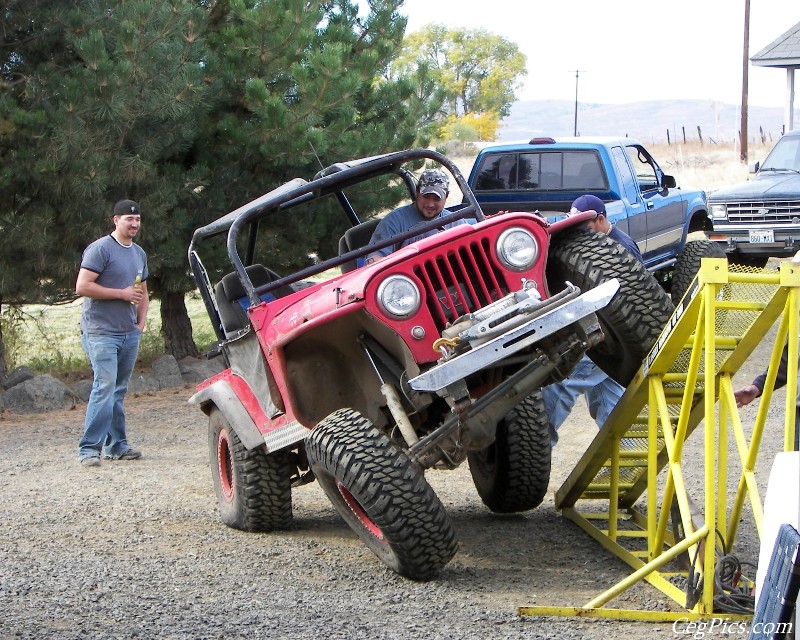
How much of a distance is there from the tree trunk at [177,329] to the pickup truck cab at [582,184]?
3932 mm

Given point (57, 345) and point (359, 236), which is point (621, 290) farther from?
point (57, 345)

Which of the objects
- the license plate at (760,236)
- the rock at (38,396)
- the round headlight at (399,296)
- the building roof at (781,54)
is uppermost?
the building roof at (781,54)

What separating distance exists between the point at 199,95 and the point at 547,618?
748 cm

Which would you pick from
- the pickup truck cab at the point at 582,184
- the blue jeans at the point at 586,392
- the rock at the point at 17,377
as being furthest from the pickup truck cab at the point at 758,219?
the rock at the point at 17,377

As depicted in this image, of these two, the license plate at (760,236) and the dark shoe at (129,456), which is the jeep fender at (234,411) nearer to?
the dark shoe at (129,456)

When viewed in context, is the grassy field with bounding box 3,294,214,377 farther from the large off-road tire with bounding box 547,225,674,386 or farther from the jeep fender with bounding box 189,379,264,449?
the large off-road tire with bounding box 547,225,674,386

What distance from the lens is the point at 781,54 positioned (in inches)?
1234

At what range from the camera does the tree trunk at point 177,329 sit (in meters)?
13.8

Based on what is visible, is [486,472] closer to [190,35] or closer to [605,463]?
[605,463]

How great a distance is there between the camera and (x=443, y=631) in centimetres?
449

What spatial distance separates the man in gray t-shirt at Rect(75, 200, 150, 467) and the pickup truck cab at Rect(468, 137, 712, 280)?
4.65m

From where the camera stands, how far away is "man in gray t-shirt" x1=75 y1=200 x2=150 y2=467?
332 inches

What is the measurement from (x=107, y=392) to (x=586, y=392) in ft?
11.8

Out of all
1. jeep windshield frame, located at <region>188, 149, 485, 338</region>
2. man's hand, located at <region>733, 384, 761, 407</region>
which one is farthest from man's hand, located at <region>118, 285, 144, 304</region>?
man's hand, located at <region>733, 384, 761, 407</region>
